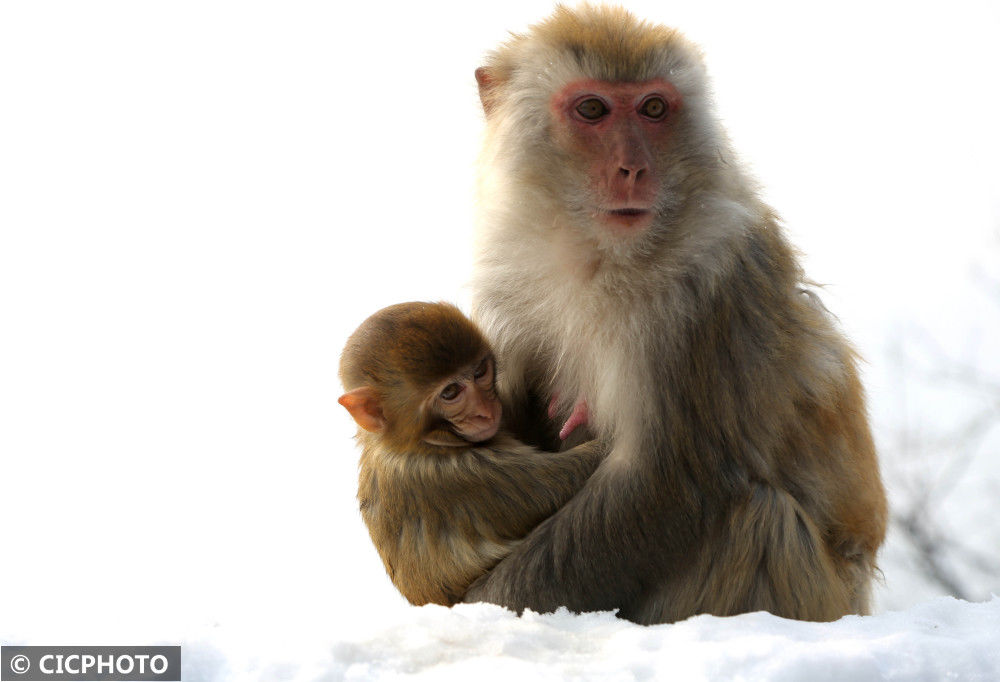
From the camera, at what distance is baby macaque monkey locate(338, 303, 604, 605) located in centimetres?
240

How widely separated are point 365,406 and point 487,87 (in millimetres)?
857

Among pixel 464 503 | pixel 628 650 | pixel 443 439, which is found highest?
pixel 443 439

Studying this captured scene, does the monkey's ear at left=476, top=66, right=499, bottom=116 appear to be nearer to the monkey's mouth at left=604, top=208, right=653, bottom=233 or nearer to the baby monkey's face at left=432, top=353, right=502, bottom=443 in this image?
the monkey's mouth at left=604, top=208, right=653, bottom=233

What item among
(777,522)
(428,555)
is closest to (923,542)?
(777,522)

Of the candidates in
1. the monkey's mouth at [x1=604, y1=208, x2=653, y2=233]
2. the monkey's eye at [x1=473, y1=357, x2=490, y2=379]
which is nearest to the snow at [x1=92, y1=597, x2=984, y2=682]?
the monkey's eye at [x1=473, y1=357, x2=490, y2=379]

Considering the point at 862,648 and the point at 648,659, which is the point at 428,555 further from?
the point at 862,648

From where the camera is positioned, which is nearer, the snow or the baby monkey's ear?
the snow

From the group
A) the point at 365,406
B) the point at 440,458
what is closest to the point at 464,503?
the point at 440,458

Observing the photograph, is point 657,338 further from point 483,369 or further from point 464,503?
point 464,503

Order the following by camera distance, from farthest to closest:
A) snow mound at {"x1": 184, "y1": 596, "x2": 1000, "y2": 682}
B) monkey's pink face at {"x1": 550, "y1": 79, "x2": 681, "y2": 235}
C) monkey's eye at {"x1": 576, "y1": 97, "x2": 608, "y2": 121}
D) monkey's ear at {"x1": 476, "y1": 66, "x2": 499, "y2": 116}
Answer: monkey's ear at {"x1": 476, "y1": 66, "x2": 499, "y2": 116} < monkey's eye at {"x1": 576, "y1": 97, "x2": 608, "y2": 121} < monkey's pink face at {"x1": 550, "y1": 79, "x2": 681, "y2": 235} < snow mound at {"x1": 184, "y1": 596, "x2": 1000, "y2": 682}

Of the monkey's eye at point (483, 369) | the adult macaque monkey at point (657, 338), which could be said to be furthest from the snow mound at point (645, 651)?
the monkey's eye at point (483, 369)

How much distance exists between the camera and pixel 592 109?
2340 millimetres

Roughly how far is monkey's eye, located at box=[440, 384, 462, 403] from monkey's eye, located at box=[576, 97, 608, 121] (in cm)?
67

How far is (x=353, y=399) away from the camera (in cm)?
247
